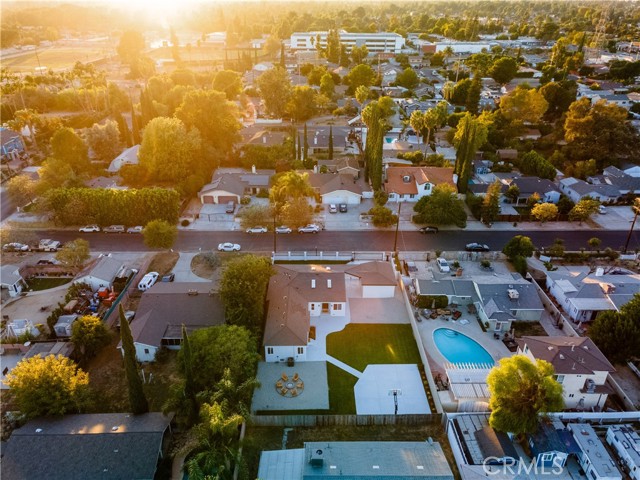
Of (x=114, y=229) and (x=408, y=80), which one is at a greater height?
(x=408, y=80)

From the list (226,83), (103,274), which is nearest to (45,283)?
(103,274)

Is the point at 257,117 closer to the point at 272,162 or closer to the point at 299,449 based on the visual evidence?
the point at 272,162

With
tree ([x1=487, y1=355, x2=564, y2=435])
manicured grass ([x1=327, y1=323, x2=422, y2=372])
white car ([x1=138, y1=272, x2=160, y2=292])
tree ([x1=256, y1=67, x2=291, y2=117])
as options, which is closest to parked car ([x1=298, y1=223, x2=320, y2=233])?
manicured grass ([x1=327, y1=323, x2=422, y2=372])

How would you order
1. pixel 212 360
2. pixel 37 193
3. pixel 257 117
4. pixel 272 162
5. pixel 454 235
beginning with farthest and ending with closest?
pixel 257 117 < pixel 272 162 < pixel 37 193 < pixel 454 235 < pixel 212 360

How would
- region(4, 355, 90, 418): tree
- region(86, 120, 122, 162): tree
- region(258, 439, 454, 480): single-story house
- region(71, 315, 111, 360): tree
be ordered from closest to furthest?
region(258, 439, 454, 480): single-story house, region(4, 355, 90, 418): tree, region(71, 315, 111, 360): tree, region(86, 120, 122, 162): tree

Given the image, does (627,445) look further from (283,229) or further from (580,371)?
(283,229)

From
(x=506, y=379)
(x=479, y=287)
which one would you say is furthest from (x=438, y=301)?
(x=506, y=379)

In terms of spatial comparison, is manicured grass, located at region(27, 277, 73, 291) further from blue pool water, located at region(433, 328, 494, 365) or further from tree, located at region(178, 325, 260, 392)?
blue pool water, located at region(433, 328, 494, 365)
